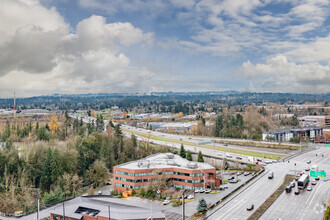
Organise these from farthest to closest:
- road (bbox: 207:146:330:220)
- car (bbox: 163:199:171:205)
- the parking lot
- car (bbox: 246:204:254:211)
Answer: car (bbox: 163:199:171:205) → the parking lot → car (bbox: 246:204:254:211) → road (bbox: 207:146:330:220)

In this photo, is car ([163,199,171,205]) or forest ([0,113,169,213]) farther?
forest ([0,113,169,213])

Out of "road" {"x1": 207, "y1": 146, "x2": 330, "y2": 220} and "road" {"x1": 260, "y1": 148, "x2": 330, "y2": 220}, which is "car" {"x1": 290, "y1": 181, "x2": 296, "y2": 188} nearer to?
Result: "road" {"x1": 260, "y1": 148, "x2": 330, "y2": 220}

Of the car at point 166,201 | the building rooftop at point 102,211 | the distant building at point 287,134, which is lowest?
the car at point 166,201

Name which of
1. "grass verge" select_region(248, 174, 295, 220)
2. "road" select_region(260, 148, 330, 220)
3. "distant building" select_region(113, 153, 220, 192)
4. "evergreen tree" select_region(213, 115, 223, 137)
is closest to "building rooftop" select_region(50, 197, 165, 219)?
"grass verge" select_region(248, 174, 295, 220)

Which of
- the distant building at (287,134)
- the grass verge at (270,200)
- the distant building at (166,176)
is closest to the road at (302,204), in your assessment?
the grass verge at (270,200)

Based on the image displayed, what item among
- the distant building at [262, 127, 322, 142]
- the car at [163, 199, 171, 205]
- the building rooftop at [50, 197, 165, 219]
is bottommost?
the car at [163, 199, 171, 205]

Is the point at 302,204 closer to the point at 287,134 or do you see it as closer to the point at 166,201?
the point at 166,201

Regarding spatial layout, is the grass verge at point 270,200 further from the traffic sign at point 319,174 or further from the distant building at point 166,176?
the distant building at point 166,176
